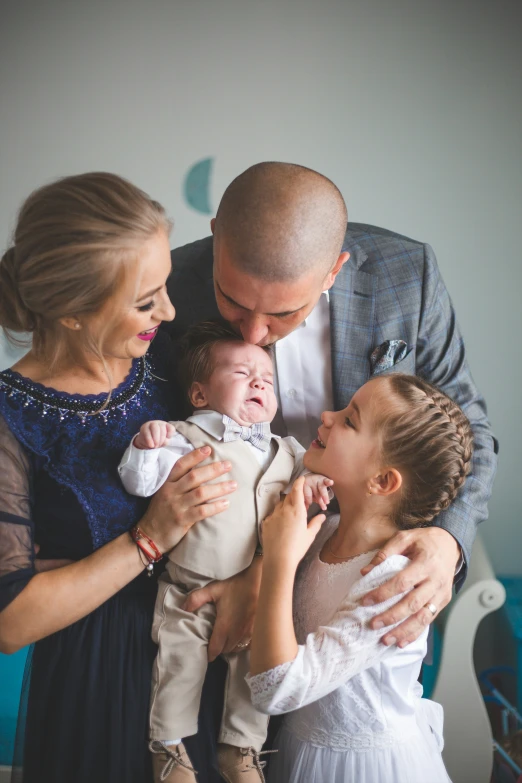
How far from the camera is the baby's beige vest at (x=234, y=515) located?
1.46 metres

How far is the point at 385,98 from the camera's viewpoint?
2.60 metres

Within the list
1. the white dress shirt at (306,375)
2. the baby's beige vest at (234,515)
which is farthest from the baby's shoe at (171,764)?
the white dress shirt at (306,375)

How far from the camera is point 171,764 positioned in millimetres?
1420

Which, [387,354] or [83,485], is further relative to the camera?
[387,354]

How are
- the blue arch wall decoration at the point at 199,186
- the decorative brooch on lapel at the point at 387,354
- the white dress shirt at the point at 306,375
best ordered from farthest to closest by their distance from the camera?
the blue arch wall decoration at the point at 199,186, the white dress shirt at the point at 306,375, the decorative brooch on lapel at the point at 387,354

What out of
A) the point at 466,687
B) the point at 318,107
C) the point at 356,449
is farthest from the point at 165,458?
the point at 318,107

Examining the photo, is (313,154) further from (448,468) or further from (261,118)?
(448,468)

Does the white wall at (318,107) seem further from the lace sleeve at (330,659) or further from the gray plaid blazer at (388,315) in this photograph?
the lace sleeve at (330,659)

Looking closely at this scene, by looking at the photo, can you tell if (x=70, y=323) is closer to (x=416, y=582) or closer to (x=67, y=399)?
(x=67, y=399)

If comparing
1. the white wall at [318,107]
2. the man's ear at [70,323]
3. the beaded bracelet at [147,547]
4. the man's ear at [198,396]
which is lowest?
the beaded bracelet at [147,547]

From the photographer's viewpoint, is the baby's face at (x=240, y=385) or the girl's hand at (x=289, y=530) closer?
the girl's hand at (x=289, y=530)

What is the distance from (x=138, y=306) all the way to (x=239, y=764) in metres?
0.95

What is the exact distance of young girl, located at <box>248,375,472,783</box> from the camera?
4.44ft

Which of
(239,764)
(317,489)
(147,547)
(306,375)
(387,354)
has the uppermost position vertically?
(387,354)
